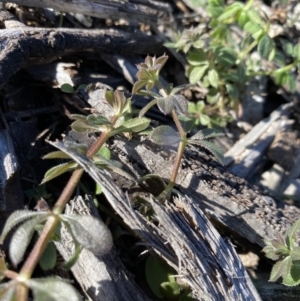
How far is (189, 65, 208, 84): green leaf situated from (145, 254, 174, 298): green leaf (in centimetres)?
135

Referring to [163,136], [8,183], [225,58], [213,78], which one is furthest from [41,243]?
[225,58]

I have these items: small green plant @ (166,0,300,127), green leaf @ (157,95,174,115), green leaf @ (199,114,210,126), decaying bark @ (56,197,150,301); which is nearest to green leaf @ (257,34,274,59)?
small green plant @ (166,0,300,127)

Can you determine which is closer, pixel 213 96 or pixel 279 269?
pixel 279 269

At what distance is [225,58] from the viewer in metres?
3.53

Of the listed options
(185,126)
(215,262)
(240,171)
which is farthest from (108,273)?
(240,171)

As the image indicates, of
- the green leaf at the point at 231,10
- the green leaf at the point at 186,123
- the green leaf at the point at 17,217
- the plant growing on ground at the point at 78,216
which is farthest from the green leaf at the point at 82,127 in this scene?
the green leaf at the point at 231,10

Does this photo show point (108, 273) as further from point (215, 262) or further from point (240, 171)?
point (240, 171)

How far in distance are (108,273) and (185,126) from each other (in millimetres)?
842

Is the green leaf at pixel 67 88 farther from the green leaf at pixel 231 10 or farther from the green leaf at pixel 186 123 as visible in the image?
the green leaf at pixel 231 10

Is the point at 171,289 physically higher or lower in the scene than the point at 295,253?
lower

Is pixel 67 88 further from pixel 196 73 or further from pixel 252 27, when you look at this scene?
pixel 252 27

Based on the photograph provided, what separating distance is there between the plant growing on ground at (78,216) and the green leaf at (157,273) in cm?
4

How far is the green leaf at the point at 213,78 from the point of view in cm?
350

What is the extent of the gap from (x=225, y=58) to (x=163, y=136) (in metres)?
1.22
